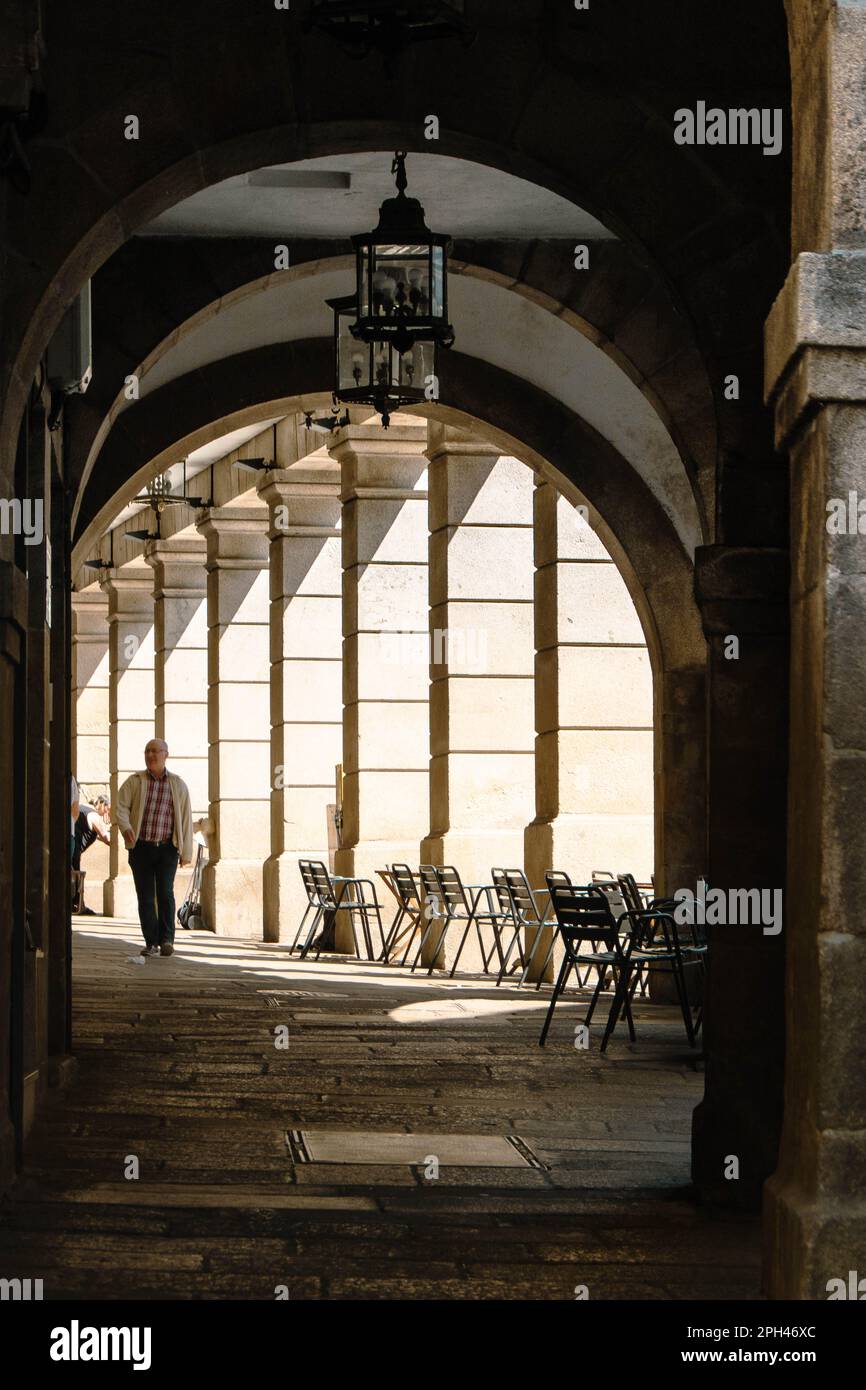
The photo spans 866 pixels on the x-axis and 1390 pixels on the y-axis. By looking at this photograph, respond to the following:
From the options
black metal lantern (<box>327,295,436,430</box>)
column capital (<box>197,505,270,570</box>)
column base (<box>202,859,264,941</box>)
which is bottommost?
column base (<box>202,859,264,941</box>)

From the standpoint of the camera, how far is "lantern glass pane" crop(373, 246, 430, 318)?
8.36 meters

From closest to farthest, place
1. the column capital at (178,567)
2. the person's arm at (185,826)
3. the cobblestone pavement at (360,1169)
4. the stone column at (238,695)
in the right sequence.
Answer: the cobblestone pavement at (360,1169) → the person's arm at (185,826) → the stone column at (238,695) → the column capital at (178,567)

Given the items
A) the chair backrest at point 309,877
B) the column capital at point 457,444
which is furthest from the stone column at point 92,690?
the column capital at point 457,444

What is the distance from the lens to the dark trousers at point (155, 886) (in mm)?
15586

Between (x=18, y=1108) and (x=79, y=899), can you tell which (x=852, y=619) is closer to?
(x=18, y=1108)

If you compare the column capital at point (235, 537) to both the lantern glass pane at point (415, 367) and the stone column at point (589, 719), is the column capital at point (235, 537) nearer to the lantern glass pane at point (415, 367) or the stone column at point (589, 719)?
the stone column at point (589, 719)

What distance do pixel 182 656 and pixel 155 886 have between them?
11.0 metres

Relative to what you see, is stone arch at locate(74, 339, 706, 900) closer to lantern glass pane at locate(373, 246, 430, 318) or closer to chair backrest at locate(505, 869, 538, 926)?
chair backrest at locate(505, 869, 538, 926)

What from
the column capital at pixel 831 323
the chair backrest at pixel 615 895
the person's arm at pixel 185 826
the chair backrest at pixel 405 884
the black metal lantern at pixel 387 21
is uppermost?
the black metal lantern at pixel 387 21

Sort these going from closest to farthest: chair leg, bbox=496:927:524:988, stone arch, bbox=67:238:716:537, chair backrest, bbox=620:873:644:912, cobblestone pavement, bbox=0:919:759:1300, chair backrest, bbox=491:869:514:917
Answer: cobblestone pavement, bbox=0:919:759:1300 < stone arch, bbox=67:238:716:537 < chair backrest, bbox=620:873:644:912 < chair backrest, bbox=491:869:514:917 < chair leg, bbox=496:927:524:988

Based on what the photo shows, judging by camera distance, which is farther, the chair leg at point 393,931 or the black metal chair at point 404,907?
the chair leg at point 393,931

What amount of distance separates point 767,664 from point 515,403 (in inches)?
270

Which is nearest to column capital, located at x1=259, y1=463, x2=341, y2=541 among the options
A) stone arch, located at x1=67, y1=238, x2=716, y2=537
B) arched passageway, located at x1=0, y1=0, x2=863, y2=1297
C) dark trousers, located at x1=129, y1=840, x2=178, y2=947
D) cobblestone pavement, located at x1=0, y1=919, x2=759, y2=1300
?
dark trousers, located at x1=129, y1=840, x2=178, y2=947

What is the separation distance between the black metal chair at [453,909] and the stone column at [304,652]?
14.3 ft
